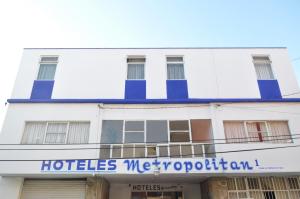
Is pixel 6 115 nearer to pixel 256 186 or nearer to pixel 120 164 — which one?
pixel 120 164

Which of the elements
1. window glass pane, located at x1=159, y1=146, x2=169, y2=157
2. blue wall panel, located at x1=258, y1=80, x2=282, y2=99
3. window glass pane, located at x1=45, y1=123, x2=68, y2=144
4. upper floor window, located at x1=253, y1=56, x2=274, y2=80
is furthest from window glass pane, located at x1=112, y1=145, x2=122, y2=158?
upper floor window, located at x1=253, y1=56, x2=274, y2=80

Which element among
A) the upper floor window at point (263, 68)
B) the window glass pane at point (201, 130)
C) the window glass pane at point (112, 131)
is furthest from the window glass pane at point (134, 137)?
the upper floor window at point (263, 68)

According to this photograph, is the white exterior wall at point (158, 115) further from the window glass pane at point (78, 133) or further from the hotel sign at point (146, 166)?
the hotel sign at point (146, 166)

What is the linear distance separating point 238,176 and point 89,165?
7104 mm

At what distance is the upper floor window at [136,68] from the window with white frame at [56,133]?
3.77m

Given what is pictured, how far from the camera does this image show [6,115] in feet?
41.1

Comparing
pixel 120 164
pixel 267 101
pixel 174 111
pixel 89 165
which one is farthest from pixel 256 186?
pixel 89 165

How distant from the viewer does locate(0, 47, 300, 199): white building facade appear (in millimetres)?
11367

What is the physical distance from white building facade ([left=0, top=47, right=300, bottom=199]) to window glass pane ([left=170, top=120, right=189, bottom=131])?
5 cm

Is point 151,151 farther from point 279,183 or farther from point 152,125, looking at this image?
point 279,183

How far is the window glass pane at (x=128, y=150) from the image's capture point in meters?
11.9

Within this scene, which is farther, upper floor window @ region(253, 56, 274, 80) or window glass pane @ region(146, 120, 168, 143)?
upper floor window @ region(253, 56, 274, 80)

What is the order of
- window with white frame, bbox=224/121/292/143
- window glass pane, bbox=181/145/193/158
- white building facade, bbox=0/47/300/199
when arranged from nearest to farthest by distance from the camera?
white building facade, bbox=0/47/300/199
window glass pane, bbox=181/145/193/158
window with white frame, bbox=224/121/292/143

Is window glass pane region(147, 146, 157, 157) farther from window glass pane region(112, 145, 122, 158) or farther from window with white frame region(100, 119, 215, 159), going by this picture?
window glass pane region(112, 145, 122, 158)
